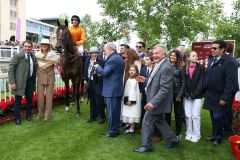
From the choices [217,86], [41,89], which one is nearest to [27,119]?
[41,89]

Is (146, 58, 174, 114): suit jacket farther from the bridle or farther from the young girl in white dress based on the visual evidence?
the bridle

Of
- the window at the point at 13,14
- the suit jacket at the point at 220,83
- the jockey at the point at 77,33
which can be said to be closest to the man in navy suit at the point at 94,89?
the jockey at the point at 77,33

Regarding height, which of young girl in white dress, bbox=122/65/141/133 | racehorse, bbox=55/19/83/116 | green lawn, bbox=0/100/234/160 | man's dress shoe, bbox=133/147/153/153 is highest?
racehorse, bbox=55/19/83/116

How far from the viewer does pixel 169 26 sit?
1108 inches

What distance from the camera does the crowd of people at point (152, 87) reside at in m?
6.12

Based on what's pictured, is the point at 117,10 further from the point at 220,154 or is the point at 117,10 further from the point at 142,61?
the point at 220,154

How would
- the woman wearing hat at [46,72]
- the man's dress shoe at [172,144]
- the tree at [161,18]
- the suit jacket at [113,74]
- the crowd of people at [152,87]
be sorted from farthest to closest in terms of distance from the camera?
the tree at [161,18] < the woman wearing hat at [46,72] < the suit jacket at [113,74] < the man's dress shoe at [172,144] < the crowd of people at [152,87]

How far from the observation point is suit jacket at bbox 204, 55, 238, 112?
6367mm

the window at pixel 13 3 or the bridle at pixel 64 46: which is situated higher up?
the window at pixel 13 3

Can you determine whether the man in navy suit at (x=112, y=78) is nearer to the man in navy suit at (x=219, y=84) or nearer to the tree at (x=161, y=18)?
the man in navy suit at (x=219, y=84)

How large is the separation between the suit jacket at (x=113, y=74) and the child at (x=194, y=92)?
1.42m

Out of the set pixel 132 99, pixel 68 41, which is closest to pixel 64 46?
pixel 68 41

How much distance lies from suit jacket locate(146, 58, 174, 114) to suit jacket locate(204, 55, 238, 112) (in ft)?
3.37

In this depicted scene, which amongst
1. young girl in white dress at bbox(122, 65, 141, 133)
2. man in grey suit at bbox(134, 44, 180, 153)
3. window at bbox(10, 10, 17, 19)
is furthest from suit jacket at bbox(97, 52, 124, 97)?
window at bbox(10, 10, 17, 19)
